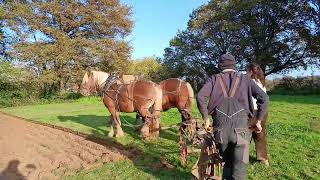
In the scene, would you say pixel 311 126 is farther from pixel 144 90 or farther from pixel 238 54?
pixel 238 54

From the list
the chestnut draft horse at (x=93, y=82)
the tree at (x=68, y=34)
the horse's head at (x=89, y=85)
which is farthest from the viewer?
the tree at (x=68, y=34)

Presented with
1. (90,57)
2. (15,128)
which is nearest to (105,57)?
(90,57)

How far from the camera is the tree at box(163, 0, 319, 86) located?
132 feet

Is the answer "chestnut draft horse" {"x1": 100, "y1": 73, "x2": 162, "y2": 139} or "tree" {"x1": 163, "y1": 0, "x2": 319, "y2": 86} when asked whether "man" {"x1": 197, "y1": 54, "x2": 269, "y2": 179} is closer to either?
"chestnut draft horse" {"x1": 100, "y1": 73, "x2": 162, "y2": 139}

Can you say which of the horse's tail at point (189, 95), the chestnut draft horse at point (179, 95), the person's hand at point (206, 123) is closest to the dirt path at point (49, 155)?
the chestnut draft horse at point (179, 95)

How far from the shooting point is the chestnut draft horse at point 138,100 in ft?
40.4

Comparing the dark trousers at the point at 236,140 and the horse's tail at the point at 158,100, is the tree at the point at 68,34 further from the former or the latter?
the dark trousers at the point at 236,140

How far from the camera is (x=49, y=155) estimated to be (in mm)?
11039

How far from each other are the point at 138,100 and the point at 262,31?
3013 centimetres

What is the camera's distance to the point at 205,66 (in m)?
46.0

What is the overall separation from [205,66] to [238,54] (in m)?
5.12

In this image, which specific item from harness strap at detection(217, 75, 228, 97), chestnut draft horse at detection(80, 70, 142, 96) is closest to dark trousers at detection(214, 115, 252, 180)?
harness strap at detection(217, 75, 228, 97)

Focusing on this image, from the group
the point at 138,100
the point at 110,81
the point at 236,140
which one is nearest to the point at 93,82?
the point at 110,81

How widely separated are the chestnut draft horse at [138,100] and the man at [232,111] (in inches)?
241
